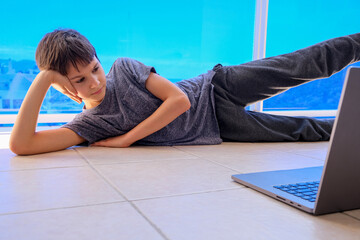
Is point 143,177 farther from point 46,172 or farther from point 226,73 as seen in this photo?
point 226,73

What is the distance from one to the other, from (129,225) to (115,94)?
2.83ft

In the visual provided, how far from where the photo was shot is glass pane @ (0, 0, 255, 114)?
84.3 inches

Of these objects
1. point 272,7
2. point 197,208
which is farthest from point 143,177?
point 272,7

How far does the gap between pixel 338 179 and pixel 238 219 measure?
6.9 inches

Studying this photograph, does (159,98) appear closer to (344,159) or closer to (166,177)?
(166,177)

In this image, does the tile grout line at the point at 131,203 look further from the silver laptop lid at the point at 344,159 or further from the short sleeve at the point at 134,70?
the short sleeve at the point at 134,70

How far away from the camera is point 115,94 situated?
4.48 feet

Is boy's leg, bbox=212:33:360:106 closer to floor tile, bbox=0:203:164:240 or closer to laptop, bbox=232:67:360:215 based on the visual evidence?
laptop, bbox=232:67:360:215

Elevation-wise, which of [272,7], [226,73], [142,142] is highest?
[272,7]

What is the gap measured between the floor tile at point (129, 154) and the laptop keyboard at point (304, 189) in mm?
447

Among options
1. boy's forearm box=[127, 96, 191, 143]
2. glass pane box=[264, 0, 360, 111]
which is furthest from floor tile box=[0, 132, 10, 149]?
glass pane box=[264, 0, 360, 111]

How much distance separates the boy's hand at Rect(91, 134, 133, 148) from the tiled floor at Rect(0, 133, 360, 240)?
0.19 metres

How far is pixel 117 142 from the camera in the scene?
1.32 metres

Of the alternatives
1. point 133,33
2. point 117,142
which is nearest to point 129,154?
point 117,142
